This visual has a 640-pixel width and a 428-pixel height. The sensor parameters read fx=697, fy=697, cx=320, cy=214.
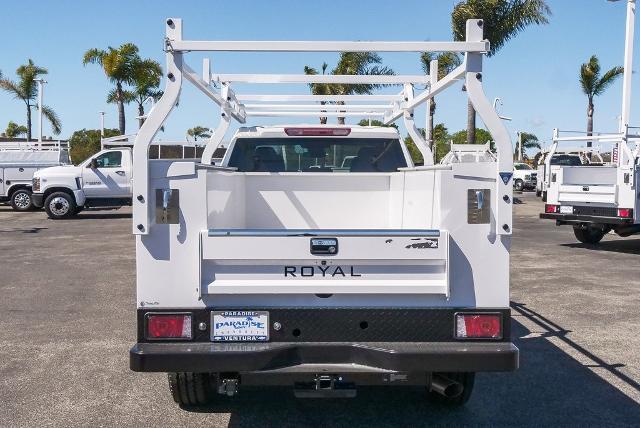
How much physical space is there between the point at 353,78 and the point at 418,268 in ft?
10.9

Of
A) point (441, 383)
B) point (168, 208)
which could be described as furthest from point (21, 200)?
point (441, 383)

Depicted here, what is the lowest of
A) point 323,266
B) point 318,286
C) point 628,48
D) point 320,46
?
point 318,286

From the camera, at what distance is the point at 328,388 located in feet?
12.9

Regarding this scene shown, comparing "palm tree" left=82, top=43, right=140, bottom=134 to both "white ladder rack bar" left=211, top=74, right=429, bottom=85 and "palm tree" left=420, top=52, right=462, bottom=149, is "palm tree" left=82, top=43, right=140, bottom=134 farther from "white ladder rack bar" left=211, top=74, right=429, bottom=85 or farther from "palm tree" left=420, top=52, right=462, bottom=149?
"white ladder rack bar" left=211, top=74, right=429, bottom=85

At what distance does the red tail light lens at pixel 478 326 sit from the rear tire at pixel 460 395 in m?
0.50

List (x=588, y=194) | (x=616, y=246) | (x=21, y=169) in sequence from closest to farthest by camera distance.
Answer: (x=588, y=194) < (x=616, y=246) < (x=21, y=169)

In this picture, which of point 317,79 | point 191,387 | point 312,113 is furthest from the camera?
point 312,113

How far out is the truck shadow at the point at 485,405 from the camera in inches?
183

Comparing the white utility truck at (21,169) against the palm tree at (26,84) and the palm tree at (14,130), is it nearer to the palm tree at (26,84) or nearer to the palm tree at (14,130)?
the palm tree at (26,84)

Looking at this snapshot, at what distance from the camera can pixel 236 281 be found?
3.95 m

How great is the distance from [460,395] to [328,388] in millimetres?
1257

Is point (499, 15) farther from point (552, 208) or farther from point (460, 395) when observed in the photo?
point (460, 395)

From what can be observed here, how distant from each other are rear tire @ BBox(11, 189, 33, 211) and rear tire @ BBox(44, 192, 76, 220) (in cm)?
328

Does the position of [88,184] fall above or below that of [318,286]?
above
